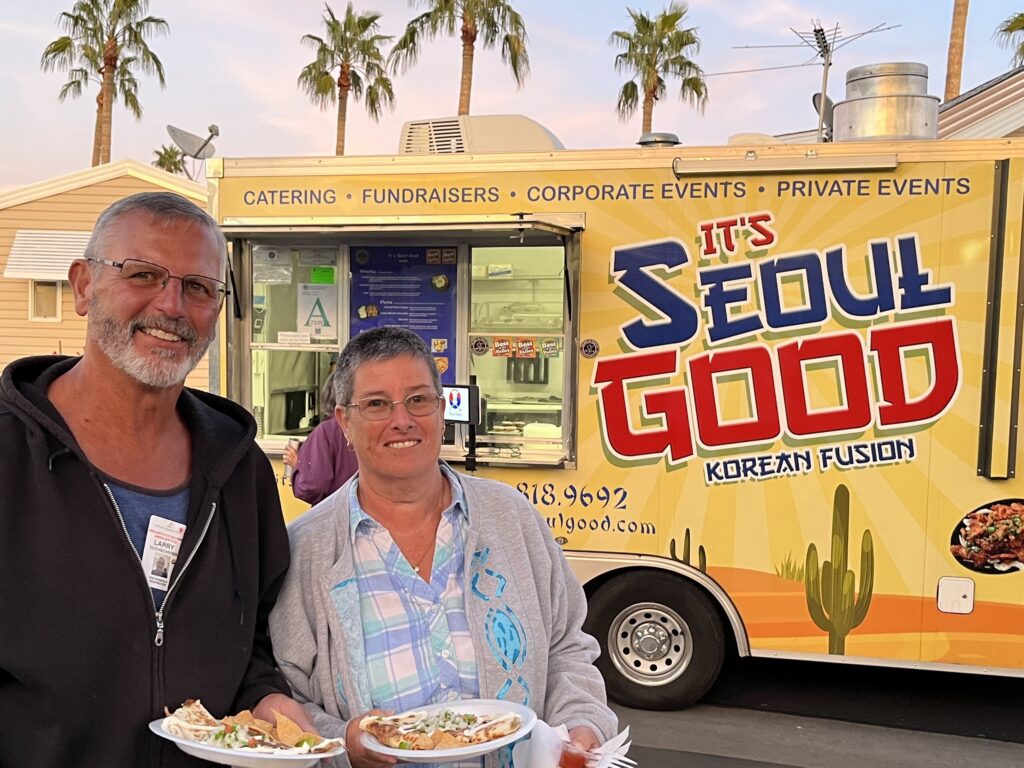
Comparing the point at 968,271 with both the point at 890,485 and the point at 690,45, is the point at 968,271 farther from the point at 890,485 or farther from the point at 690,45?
the point at 690,45

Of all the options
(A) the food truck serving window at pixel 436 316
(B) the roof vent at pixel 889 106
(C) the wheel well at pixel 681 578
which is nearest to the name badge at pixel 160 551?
(A) the food truck serving window at pixel 436 316

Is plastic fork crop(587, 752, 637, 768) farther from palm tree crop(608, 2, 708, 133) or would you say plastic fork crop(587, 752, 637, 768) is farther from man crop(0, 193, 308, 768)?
palm tree crop(608, 2, 708, 133)

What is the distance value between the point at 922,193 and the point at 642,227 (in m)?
1.41

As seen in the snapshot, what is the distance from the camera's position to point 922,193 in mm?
4336

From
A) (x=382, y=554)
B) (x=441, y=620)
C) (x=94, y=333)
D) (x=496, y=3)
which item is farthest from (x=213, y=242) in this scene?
(x=496, y=3)

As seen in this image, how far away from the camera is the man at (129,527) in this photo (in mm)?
1591

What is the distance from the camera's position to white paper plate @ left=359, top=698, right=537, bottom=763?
1.67 metres

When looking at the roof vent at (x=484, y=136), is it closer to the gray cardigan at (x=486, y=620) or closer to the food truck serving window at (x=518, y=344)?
the food truck serving window at (x=518, y=344)

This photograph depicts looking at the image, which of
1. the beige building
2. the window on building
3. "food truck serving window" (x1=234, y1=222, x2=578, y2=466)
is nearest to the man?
"food truck serving window" (x1=234, y1=222, x2=578, y2=466)

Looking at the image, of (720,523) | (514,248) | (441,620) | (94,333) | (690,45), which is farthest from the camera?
(690,45)

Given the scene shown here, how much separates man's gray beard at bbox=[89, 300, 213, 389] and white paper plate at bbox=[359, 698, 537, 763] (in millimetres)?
852

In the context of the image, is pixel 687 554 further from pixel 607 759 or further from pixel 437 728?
pixel 437 728

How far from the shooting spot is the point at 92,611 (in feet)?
5.33

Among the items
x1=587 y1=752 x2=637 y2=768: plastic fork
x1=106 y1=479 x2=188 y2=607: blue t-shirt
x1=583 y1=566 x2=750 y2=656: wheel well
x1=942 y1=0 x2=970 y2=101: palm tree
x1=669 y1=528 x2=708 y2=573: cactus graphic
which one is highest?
x1=942 y1=0 x2=970 y2=101: palm tree
